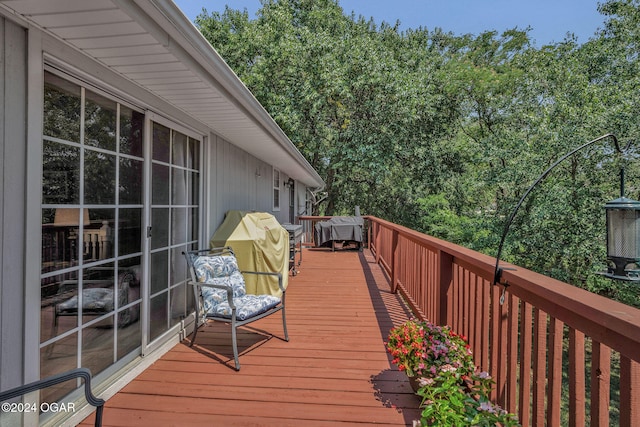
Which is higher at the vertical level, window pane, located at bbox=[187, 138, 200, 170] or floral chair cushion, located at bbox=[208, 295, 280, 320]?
window pane, located at bbox=[187, 138, 200, 170]

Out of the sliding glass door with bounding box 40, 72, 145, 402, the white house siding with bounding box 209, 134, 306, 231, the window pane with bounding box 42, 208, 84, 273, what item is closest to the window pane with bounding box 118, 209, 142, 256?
the sliding glass door with bounding box 40, 72, 145, 402

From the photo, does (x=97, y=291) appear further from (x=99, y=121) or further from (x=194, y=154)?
(x=194, y=154)

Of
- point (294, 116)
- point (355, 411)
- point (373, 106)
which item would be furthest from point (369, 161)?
point (355, 411)

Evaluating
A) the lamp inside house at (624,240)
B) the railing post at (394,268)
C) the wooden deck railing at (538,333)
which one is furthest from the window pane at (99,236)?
the railing post at (394,268)

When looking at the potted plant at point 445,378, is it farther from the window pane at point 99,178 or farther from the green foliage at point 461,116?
the green foliage at point 461,116

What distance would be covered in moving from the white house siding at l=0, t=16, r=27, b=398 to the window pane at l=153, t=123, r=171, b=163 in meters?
1.23

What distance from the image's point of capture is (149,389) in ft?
7.64

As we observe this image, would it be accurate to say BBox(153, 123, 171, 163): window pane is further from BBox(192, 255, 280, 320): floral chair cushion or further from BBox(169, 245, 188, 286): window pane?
BBox(192, 255, 280, 320): floral chair cushion

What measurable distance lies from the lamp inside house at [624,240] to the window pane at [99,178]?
3.09 m

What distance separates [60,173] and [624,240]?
3.14 meters

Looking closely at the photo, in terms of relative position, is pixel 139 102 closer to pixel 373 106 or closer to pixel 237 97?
pixel 237 97

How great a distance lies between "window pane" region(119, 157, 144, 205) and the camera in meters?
2.43

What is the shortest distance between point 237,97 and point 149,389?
7.57 feet

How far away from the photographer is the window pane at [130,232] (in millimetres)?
2410
